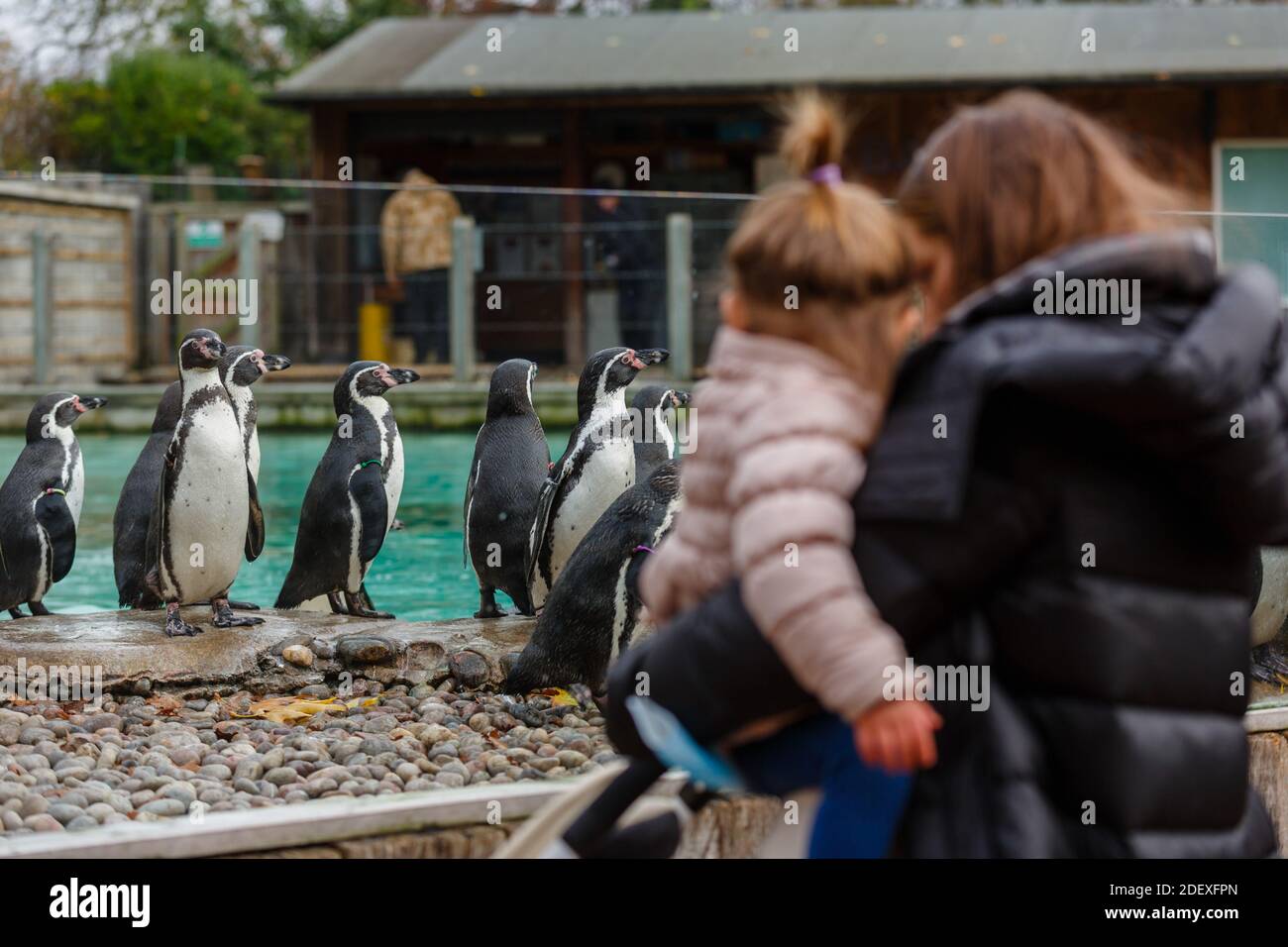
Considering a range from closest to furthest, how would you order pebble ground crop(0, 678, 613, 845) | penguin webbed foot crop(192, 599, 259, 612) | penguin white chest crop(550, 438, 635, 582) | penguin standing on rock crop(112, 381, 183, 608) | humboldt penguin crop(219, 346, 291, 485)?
pebble ground crop(0, 678, 613, 845) < penguin white chest crop(550, 438, 635, 582) < penguin webbed foot crop(192, 599, 259, 612) < penguin standing on rock crop(112, 381, 183, 608) < humboldt penguin crop(219, 346, 291, 485)

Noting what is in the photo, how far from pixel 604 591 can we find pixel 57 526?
2118 millimetres

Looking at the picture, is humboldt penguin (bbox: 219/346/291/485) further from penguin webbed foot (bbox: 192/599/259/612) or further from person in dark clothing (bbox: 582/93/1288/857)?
person in dark clothing (bbox: 582/93/1288/857)

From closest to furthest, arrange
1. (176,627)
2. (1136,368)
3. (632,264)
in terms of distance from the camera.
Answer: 1. (1136,368)
2. (176,627)
3. (632,264)

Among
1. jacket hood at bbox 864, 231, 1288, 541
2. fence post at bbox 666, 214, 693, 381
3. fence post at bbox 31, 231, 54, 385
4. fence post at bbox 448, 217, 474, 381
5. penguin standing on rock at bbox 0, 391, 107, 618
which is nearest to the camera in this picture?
jacket hood at bbox 864, 231, 1288, 541

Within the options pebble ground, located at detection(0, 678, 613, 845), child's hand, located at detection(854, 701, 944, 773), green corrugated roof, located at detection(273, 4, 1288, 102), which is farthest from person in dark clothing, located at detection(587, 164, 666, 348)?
child's hand, located at detection(854, 701, 944, 773)

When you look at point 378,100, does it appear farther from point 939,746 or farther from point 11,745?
point 939,746

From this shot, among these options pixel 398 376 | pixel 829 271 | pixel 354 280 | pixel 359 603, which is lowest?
pixel 359 603

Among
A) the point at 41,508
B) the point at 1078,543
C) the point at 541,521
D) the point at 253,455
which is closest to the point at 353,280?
the point at 253,455

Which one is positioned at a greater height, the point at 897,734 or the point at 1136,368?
the point at 1136,368

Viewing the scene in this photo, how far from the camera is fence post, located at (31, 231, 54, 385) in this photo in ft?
42.1

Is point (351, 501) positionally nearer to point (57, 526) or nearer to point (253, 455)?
point (253, 455)

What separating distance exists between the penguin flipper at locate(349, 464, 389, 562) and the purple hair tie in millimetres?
3826

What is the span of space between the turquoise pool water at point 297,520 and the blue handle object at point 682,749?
4326 mm

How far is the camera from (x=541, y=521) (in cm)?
502
